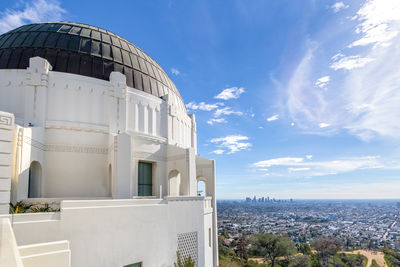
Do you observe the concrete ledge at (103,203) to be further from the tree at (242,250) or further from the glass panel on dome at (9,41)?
the tree at (242,250)

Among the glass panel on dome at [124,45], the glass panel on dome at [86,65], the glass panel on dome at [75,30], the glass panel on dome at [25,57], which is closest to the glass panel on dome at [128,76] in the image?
the glass panel on dome at [86,65]

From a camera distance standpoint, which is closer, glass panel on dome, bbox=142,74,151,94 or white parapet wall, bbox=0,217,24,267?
white parapet wall, bbox=0,217,24,267

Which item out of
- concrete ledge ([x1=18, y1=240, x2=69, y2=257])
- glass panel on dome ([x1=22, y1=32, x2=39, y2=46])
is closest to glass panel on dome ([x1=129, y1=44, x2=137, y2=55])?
glass panel on dome ([x1=22, y1=32, x2=39, y2=46])

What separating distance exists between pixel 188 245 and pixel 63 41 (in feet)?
45.7

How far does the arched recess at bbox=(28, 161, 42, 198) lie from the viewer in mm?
12417

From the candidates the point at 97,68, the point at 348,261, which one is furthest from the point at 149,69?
the point at 348,261

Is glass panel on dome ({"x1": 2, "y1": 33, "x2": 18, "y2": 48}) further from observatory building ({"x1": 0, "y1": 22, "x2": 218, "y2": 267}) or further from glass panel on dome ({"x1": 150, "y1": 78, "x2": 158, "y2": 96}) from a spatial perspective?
glass panel on dome ({"x1": 150, "y1": 78, "x2": 158, "y2": 96})

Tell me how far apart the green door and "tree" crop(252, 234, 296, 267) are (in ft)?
105

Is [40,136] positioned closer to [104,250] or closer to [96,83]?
[96,83]

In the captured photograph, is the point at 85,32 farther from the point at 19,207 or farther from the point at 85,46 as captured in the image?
the point at 19,207

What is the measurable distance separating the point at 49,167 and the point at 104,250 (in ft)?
20.8

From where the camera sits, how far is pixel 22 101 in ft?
43.8

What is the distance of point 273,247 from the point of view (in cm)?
4131

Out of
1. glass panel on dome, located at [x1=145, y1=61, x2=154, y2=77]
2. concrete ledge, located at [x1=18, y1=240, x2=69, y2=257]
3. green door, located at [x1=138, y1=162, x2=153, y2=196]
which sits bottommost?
concrete ledge, located at [x1=18, y1=240, x2=69, y2=257]
